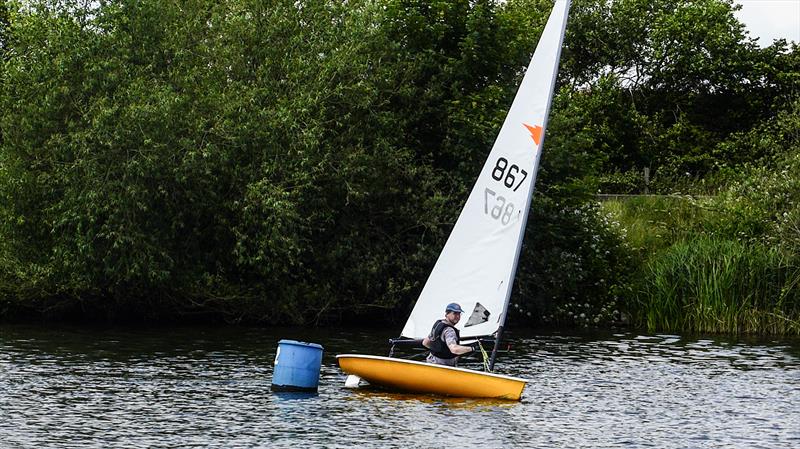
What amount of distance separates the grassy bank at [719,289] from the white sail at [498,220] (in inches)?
628

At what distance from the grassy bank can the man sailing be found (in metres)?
17.2

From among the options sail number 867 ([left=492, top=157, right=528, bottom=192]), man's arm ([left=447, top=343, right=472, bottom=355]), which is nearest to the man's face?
man's arm ([left=447, top=343, right=472, bottom=355])

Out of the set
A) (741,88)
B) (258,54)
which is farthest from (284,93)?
(741,88)

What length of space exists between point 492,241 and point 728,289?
16.9 metres

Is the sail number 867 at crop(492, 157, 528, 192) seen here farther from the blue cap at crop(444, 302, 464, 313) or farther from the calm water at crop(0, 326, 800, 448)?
the calm water at crop(0, 326, 800, 448)

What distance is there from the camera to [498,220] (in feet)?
83.6

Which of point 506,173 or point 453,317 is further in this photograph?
point 506,173

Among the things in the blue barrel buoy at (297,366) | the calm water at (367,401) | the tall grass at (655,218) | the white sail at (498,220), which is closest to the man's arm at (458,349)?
the calm water at (367,401)

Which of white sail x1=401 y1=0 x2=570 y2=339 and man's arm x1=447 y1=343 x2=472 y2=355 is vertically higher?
white sail x1=401 y1=0 x2=570 y2=339

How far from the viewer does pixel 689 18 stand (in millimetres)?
67250

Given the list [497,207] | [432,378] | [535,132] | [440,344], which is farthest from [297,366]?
[535,132]

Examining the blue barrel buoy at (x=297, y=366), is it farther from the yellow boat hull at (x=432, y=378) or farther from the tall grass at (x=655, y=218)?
the tall grass at (x=655, y=218)

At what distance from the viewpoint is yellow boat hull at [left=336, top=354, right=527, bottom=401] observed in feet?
77.6

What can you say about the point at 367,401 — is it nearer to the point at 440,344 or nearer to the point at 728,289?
the point at 440,344
